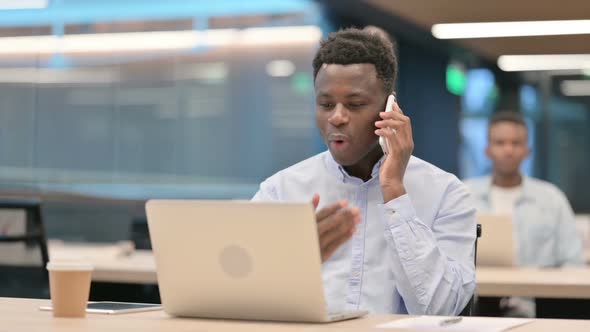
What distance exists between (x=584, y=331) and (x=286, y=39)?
22.7 feet

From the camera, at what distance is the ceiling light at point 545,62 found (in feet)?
38.4

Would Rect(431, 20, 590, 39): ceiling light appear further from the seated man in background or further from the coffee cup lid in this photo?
the coffee cup lid

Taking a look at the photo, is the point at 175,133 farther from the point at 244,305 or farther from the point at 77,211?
the point at 244,305

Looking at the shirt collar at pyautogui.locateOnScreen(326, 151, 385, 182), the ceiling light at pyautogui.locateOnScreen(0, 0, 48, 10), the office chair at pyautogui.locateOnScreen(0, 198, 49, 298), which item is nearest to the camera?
the shirt collar at pyautogui.locateOnScreen(326, 151, 385, 182)

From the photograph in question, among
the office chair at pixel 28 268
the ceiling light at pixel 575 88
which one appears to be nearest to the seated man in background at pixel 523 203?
the office chair at pixel 28 268

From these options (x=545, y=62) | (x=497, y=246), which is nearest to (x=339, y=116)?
(x=497, y=246)

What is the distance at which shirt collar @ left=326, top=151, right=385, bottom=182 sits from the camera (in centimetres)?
280

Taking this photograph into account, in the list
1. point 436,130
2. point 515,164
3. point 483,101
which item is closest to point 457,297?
point 515,164

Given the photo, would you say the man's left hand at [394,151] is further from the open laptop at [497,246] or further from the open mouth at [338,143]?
the open laptop at [497,246]

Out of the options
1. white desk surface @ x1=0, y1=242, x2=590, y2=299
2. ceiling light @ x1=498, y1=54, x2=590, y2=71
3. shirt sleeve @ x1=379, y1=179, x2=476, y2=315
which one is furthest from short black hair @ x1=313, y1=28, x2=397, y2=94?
ceiling light @ x1=498, y1=54, x2=590, y2=71

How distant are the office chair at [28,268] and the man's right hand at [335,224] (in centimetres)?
214

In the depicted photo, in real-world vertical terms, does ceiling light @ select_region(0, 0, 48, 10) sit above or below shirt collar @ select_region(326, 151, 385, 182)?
above

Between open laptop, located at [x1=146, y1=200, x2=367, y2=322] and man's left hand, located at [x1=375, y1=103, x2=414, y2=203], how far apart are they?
17.7 inches

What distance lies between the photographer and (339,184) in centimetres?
286
